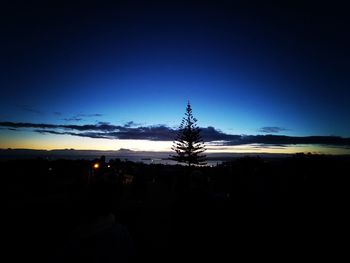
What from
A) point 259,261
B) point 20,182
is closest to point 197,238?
point 259,261

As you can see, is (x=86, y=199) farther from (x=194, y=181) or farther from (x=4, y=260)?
(x=194, y=181)

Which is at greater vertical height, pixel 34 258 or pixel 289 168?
pixel 289 168

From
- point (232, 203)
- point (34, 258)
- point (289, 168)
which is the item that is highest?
point (289, 168)

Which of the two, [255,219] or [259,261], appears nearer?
[259,261]

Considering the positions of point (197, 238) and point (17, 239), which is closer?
point (197, 238)

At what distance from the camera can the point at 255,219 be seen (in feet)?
27.3

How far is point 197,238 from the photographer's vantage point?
21.2 feet

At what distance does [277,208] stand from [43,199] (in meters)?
12.6

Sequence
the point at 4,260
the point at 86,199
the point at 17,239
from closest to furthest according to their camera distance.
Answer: the point at 4,260
the point at 17,239
the point at 86,199

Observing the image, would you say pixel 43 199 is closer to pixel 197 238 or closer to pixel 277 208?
pixel 197 238

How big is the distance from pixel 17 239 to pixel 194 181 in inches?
464

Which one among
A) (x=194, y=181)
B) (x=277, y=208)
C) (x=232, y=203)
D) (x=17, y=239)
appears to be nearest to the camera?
(x=17, y=239)

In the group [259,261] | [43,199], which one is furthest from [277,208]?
[43,199]

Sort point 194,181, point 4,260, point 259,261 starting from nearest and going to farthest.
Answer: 1. point 259,261
2. point 4,260
3. point 194,181
